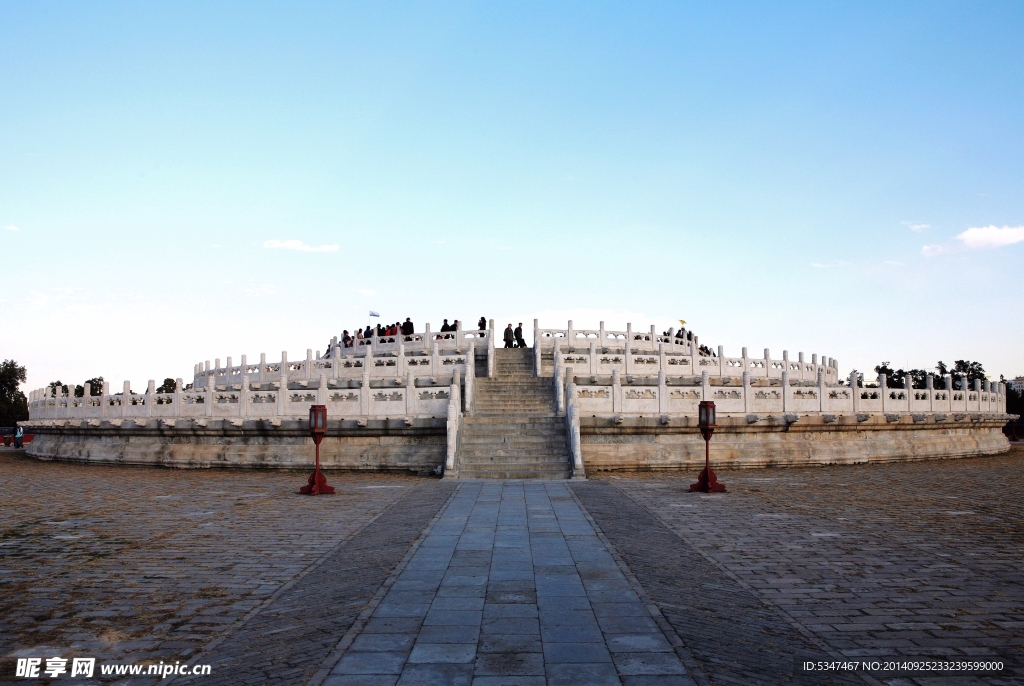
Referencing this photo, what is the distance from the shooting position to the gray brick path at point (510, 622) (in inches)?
Result: 181

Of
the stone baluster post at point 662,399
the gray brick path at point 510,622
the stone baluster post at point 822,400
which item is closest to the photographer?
the gray brick path at point 510,622

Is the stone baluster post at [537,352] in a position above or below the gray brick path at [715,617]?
above

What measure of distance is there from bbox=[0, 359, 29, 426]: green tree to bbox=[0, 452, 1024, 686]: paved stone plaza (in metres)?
64.1

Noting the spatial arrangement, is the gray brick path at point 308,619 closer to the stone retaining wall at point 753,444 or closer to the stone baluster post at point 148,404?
the stone retaining wall at point 753,444

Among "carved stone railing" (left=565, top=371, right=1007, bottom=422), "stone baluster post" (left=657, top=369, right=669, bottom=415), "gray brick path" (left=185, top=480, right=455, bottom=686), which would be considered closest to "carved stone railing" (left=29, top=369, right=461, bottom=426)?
"carved stone railing" (left=565, top=371, right=1007, bottom=422)

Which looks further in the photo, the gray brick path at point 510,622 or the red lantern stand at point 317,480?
the red lantern stand at point 317,480

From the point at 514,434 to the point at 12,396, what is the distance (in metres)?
75.0

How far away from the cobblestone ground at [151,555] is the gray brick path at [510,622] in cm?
139

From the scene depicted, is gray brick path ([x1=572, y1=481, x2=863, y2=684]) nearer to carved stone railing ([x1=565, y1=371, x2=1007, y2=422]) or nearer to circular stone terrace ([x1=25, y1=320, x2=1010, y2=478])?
circular stone terrace ([x1=25, y1=320, x2=1010, y2=478])

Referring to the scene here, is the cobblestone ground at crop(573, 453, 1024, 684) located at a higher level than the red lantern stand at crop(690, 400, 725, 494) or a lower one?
lower

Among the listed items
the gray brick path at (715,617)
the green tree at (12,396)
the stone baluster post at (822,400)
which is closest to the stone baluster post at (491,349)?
the stone baluster post at (822,400)

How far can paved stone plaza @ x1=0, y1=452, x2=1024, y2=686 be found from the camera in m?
4.98

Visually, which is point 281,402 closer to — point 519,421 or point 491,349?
point 519,421

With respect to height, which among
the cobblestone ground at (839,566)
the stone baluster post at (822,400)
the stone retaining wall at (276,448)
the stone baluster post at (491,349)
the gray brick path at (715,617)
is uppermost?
the stone baluster post at (491,349)
